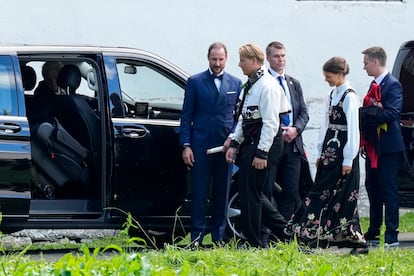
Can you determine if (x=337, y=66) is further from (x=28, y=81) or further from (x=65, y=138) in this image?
(x=28, y=81)

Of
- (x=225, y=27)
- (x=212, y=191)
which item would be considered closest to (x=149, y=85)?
(x=212, y=191)

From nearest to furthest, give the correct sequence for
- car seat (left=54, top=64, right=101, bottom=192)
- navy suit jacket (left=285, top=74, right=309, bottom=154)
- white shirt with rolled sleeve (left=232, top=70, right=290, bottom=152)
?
white shirt with rolled sleeve (left=232, top=70, right=290, bottom=152)
car seat (left=54, top=64, right=101, bottom=192)
navy suit jacket (left=285, top=74, right=309, bottom=154)

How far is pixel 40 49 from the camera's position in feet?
35.1

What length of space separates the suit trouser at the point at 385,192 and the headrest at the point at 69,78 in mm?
2613

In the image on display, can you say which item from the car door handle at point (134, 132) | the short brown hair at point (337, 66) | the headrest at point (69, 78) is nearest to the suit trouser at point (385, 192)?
the short brown hair at point (337, 66)

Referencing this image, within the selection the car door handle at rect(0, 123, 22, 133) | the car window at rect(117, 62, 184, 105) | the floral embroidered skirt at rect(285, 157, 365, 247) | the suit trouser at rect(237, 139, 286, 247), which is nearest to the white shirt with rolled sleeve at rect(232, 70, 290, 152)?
the suit trouser at rect(237, 139, 286, 247)

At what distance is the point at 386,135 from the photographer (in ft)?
36.2

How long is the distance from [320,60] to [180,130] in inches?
160

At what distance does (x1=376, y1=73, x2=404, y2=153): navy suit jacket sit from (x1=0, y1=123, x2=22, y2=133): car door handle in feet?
9.87

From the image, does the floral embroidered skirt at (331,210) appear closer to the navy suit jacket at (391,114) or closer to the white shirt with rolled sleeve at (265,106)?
the navy suit jacket at (391,114)

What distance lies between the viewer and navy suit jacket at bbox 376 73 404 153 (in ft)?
35.7

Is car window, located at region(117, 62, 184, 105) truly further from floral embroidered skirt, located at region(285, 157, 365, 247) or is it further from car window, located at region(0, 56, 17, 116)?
floral embroidered skirt, located at region(285, 157, 365, 247)

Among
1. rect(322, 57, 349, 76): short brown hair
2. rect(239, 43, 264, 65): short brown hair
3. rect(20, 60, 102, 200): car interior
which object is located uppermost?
rect(239, 43, 264, 65): short brown hair

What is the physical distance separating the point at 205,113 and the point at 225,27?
138 inches
